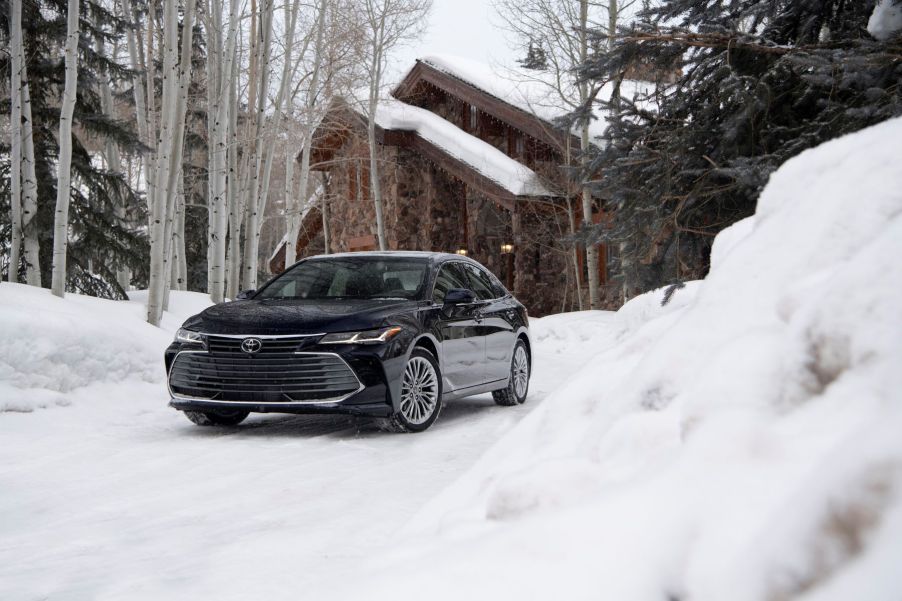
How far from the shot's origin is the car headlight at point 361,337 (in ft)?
22.2

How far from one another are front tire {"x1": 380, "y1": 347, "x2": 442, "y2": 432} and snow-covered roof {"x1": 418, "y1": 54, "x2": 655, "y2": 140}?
14.7 m

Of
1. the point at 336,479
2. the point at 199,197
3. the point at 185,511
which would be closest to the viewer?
the point at 185,511

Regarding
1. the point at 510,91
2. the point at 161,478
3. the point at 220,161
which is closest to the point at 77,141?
the point at 220,161

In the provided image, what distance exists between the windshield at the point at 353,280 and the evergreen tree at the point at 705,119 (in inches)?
80.3

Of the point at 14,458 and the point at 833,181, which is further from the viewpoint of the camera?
the point at 14,458

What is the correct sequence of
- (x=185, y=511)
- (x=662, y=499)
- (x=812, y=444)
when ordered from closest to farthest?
(x=812, y=444) < (x=662, y=499) < (x=185, y=511)

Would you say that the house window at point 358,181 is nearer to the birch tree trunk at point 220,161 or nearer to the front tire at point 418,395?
the birch tree trunk at point 220,161

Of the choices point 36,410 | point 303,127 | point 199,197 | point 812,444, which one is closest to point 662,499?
point 812,444

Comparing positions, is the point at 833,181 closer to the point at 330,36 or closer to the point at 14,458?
the point at 14,458

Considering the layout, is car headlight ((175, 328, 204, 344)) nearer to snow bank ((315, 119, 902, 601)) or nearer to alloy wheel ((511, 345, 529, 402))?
alloy wheel ((511, 345, 529, 402))

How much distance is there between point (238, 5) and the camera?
50.1 feet

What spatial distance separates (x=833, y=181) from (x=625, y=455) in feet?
3.81

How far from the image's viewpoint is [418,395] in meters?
7.30

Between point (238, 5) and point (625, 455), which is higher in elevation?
point (238, 5)
